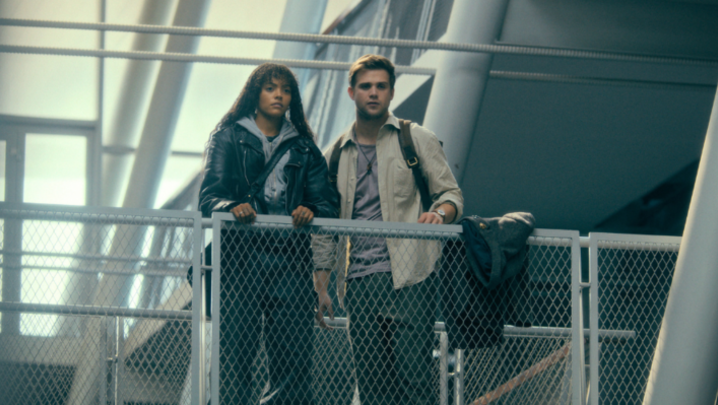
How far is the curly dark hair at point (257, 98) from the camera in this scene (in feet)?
13.6

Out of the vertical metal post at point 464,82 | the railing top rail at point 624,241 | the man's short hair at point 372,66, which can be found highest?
the vertical metal post at point 464,82

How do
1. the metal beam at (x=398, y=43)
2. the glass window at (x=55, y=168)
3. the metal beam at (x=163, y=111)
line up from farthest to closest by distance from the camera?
the glass window at (x=55, y=168)
the metal beam at (x=163, y=111)
the metal beam at (x=398, y=43)

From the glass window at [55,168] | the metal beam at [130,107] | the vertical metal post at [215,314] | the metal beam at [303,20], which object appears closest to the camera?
the vertical metal post at [215,314]

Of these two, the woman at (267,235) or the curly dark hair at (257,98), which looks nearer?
the woman at (267,235)

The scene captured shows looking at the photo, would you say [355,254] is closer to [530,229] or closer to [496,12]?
[530,229]

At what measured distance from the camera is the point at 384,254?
392 centimetres

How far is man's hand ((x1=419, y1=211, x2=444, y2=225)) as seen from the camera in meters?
3.99

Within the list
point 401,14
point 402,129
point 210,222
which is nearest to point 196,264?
point 210,222

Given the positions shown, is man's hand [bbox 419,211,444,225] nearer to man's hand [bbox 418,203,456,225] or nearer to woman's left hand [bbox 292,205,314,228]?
man's hand [bbox 418,203,456,225]

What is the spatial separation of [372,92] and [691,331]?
2.30m

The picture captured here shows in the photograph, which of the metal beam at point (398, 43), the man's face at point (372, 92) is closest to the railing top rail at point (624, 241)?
the man's face at point (372, 92)

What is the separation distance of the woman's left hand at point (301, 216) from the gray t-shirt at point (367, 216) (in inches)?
13.6

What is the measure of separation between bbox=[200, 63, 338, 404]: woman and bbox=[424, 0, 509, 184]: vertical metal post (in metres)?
2.74

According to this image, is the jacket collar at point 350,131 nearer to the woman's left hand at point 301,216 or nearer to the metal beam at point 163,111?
the woman's left hand at point 301,216
